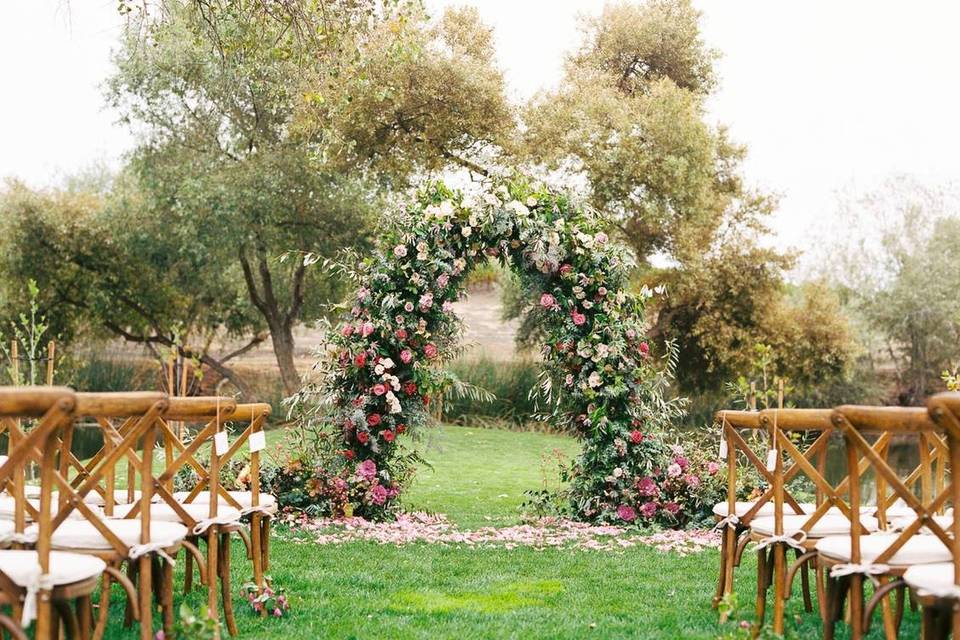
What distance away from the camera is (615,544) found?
727 cm

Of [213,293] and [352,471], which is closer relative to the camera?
[352,471]

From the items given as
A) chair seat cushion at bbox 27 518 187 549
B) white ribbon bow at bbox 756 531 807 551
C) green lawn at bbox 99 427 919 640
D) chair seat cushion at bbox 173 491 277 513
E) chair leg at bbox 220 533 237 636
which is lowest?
green lawn at bbox 99 427 919 640

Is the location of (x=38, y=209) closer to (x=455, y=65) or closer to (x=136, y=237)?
(x=136, y=237)

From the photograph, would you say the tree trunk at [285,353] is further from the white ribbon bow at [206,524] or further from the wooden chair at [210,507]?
the white ribbon bow at [206,524]

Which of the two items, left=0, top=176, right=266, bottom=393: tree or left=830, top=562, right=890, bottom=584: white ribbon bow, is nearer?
left=830, top=562, right=890, bottom=584: white ribbon bow

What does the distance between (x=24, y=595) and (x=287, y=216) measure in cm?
1694

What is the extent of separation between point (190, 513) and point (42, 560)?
161cm

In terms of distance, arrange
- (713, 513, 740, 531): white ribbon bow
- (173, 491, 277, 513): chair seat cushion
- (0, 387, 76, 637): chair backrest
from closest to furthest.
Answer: (0, 387, 76, 637): chair backrest < (713, 513, 740, 531): white ribbon bow < (173, 491, 277, 513): chair seat cushion

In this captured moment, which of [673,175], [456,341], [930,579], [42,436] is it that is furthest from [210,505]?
[673,175]

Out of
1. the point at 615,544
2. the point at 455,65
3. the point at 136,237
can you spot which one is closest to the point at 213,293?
the point at 136,237

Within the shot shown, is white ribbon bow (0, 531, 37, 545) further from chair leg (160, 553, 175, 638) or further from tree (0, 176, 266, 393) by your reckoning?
tree (0, 176, 266, 393)

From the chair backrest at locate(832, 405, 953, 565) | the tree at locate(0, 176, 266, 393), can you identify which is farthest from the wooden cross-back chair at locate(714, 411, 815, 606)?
the tree at locate(0, 176, 266, 393)

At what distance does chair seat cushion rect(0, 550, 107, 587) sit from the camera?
275 centimetres

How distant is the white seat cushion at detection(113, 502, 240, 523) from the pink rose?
426cm
